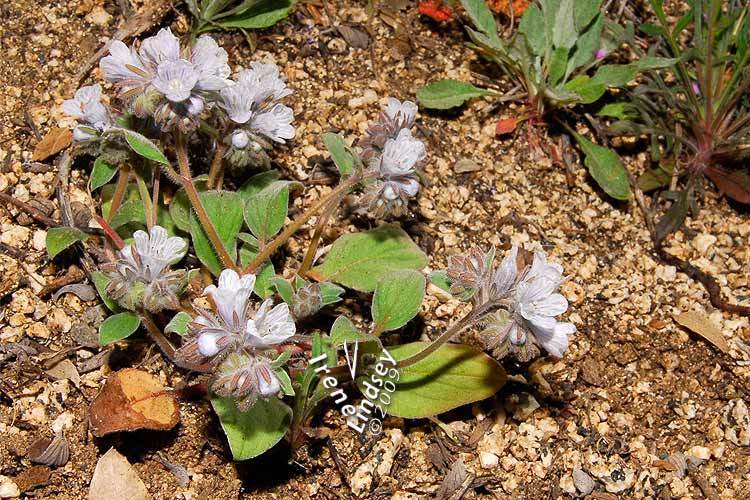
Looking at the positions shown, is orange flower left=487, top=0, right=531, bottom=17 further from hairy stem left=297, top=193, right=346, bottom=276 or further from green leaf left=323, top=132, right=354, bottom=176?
hairy stem left=297, top=193, right=346, bottom=276

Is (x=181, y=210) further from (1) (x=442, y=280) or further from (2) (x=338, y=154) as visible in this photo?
(1) (x=442, y=280)

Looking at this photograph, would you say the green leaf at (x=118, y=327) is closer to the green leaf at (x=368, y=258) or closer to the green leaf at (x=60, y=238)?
the green leaf at (x=60, y=238)

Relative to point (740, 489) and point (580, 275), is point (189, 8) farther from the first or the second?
point (740, 489)

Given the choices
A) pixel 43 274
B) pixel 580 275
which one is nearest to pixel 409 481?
pixel 580 275

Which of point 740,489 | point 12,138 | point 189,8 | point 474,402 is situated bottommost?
point 740,489

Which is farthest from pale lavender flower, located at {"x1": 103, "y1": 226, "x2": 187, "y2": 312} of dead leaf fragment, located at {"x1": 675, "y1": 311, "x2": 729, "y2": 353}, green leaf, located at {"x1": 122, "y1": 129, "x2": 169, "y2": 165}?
dead leaf fragment, located at {"x1": 675, "y1": 311, "x2": 729, "y2": 353}

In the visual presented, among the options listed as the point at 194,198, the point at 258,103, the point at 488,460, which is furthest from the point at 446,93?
the point at 488,460

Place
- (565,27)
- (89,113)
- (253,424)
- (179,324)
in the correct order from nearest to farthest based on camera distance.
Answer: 1. (179,324)
2. (253,424)
3. (89,113)
4. (565,27)
